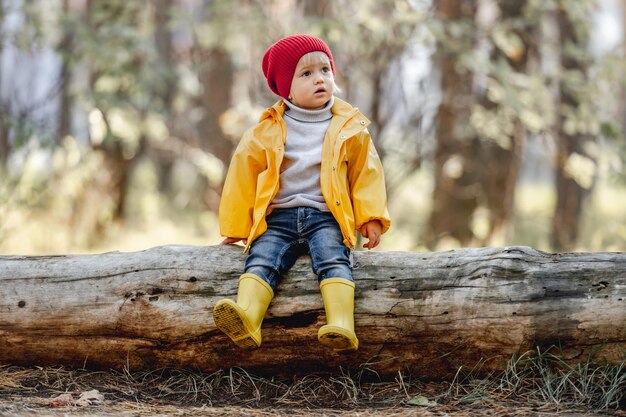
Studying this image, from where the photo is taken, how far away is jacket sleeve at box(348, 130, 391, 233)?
4062 millimetres

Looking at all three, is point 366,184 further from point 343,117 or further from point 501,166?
point 501,166

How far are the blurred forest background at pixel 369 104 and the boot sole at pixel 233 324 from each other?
378cm

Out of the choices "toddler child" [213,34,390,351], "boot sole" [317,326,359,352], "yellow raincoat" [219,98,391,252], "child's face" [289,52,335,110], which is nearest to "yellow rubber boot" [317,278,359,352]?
"boot sole" [317,326,359,352]

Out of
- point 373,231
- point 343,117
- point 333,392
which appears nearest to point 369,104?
point 343,117

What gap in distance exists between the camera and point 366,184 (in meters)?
4.12

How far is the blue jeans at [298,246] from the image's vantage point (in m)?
3.90

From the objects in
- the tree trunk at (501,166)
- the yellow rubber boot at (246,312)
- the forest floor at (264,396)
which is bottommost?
the forest floor at (264,396)

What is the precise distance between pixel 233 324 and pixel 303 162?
3.26 feet

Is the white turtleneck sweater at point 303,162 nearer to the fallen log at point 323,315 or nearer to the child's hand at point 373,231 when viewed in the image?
the child's hand at point 373,231

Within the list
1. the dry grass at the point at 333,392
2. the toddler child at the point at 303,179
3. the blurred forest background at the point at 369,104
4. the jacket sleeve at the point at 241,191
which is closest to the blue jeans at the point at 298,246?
the toddler child at the point at 303,179

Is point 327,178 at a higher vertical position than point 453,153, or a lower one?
lower

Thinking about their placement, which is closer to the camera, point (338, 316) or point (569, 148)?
point (338, 316)

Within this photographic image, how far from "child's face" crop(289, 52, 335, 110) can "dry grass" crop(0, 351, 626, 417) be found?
5.01 feet

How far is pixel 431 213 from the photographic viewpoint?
9.49 m
